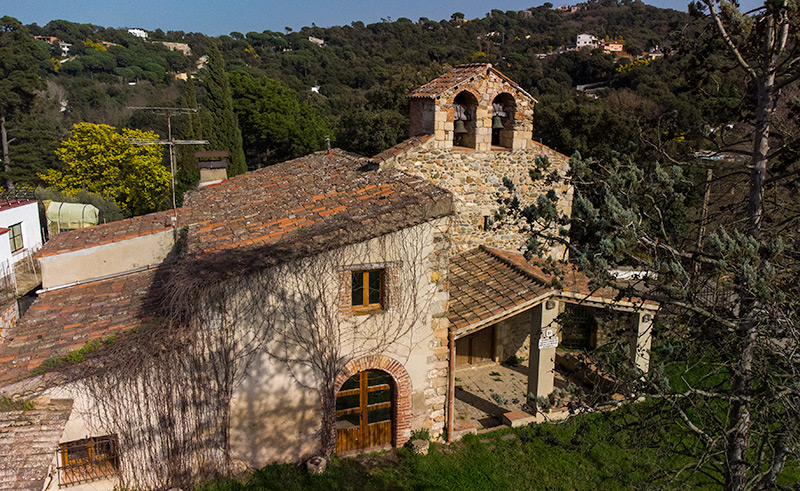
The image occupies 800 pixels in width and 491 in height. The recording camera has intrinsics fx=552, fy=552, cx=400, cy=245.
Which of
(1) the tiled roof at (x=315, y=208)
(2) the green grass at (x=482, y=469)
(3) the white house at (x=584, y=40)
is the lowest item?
(2) the green grass at (x=482, y=469)

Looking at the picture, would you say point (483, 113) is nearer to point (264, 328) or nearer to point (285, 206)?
point (285, 206)

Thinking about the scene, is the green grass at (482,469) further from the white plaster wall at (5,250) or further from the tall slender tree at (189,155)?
the tall slender tree at (189,155)

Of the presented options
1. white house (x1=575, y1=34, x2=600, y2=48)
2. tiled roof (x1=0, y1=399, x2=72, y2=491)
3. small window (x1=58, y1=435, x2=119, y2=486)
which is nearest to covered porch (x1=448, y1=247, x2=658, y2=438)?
small window (x1=58, y1=435, x2=119, y2=486)

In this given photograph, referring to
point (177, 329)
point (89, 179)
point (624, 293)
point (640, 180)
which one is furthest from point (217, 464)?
point (89, 179)

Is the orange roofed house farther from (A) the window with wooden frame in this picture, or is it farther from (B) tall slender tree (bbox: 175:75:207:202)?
(B) tall slender tree (bbox: 175:75:207:202)

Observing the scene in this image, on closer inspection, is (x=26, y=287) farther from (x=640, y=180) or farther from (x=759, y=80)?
(x=759, y=80)

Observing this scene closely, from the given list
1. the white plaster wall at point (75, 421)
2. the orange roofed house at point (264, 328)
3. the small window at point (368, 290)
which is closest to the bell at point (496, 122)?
the orange roofed house at point (264, 328)
